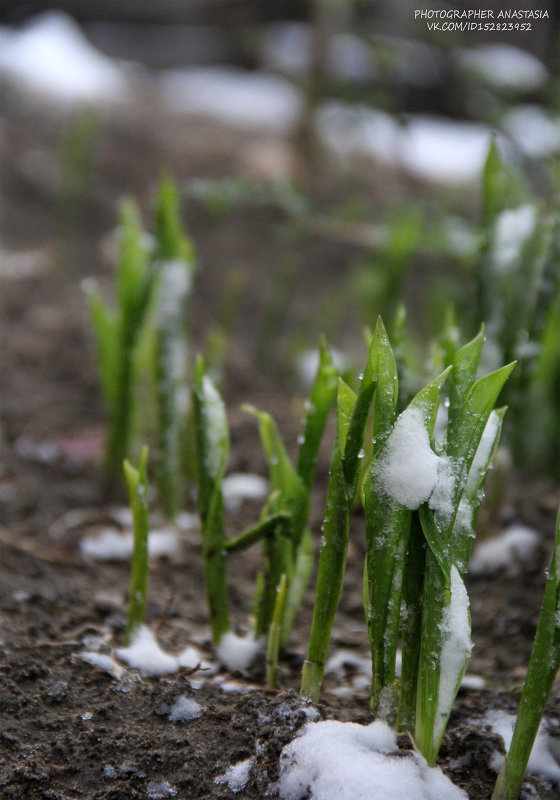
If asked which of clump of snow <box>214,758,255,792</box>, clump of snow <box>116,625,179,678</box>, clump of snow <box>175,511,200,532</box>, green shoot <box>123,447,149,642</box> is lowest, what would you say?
clump of snow <box>214,758,255,792</box>

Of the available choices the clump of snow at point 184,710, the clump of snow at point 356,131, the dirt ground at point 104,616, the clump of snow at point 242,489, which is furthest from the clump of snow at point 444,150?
the clump of snow at point 184,710

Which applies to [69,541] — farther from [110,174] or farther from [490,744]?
[110,174]

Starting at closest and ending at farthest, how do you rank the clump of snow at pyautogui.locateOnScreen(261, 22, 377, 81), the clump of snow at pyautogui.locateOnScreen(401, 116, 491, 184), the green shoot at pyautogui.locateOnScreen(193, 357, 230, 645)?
1. the green shoot at pyautogui.locateOnScreen(193, 357, 230, 645)
2. the clump of snow at pyautogui.locateOnScreen(261, 22, 377, 81)
3. the clump of snow at pyautogui.locateOnScreen(401, 116, 491, 184)

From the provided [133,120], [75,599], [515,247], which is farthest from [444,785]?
[133,120]

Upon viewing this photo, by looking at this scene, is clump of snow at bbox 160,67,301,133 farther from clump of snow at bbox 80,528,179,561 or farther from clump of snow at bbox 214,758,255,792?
clump of snow at bbox 214,758,255,792

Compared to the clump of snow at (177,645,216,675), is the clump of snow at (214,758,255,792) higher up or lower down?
lower down

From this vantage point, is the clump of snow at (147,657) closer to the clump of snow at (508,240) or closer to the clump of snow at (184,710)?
the clump of snow at (184,710)

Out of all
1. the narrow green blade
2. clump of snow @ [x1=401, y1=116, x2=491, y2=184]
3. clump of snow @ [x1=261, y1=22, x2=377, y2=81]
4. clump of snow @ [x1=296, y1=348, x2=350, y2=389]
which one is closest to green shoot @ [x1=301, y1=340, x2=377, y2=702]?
the narrow green blade

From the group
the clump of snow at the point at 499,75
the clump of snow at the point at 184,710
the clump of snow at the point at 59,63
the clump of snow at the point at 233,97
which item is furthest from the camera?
the clump of snow at the point at 233,97
